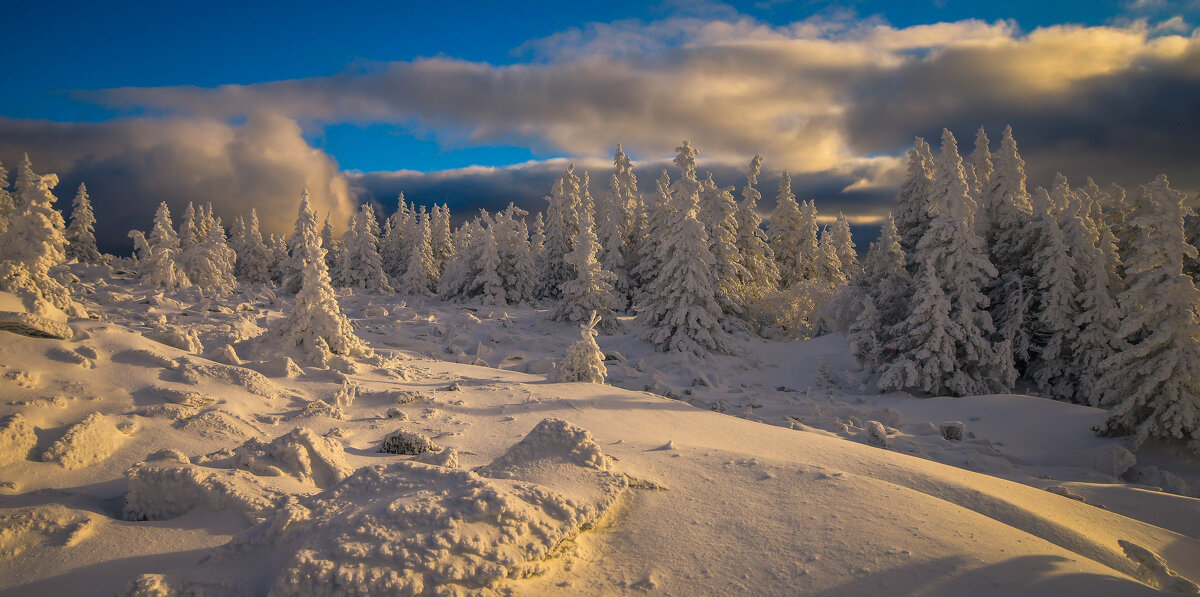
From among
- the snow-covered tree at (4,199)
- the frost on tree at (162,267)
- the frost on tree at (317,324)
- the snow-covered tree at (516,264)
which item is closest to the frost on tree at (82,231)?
the snow-covered tree at (4,199)

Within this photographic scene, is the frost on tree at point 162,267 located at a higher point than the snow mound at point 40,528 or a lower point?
higher

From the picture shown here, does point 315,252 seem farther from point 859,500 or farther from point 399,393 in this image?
point 859,500

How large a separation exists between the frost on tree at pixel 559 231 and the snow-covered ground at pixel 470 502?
29559 mm

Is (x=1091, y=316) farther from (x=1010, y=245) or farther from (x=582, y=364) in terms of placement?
(x=582, y=364)

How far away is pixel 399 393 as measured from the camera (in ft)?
29.6

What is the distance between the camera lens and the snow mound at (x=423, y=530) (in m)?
3.05

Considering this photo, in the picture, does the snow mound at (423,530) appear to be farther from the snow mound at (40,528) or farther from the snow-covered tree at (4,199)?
the snow-covered tree at (4,199)

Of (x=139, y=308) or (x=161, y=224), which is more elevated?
(x=161, y=224)

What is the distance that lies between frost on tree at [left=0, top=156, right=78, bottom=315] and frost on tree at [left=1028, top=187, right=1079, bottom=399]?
85.6ft

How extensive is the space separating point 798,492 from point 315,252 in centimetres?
1143

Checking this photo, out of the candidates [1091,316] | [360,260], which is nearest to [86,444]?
[1091,316]

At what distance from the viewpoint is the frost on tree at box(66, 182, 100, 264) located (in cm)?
4369

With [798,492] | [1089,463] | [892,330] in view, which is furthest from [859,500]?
[892,330]

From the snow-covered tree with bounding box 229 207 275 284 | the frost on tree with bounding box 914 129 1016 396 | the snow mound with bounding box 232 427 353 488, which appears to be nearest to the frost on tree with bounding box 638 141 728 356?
the frost on tree with bounding box 914 129 1016 396
